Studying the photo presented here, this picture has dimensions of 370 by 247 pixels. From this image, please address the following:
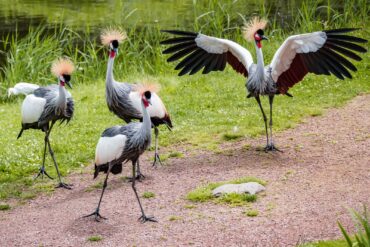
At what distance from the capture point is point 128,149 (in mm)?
6426

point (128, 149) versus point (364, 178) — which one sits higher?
point (128, 149)

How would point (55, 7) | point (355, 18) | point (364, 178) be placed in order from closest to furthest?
point (364, 178)
point (355, 18)
point (55, 7)

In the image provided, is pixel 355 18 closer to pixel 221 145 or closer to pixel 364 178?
pixel 221 145

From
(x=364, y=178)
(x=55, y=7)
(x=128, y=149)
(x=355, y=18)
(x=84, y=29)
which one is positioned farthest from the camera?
(x=55, y=7)

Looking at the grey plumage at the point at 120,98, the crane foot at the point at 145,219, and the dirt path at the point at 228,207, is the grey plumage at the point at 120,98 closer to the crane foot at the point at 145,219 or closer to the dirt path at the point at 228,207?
the dirt path at the point at 228,207

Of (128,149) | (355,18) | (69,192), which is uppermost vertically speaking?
(355,18)

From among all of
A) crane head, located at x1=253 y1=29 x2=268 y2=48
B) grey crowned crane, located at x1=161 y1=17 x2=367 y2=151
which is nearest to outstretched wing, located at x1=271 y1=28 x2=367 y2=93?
grey crowned crane, located at x1=161 y1=17 x2=367 y2=151

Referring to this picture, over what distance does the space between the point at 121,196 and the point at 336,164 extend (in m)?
2.31

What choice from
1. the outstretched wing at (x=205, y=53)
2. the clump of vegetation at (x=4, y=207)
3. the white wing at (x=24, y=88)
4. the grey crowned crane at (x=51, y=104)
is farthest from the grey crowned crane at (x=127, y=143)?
the white wing at (x=24, y=88)

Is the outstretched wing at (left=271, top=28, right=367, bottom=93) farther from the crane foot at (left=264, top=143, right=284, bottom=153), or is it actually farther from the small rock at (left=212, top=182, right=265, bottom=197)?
the small rock at (left=212, top=182, right=265, bottom=197)

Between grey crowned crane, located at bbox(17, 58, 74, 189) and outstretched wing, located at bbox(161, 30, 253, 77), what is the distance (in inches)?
56.0

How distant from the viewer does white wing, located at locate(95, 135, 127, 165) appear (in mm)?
6395

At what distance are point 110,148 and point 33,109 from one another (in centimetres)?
158

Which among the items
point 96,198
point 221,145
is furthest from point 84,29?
point 96,198
